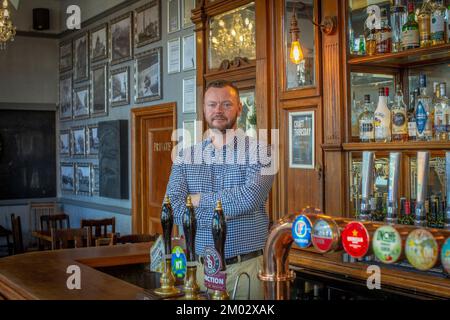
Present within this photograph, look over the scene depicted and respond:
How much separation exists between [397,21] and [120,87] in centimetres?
426

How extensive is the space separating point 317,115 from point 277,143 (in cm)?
45

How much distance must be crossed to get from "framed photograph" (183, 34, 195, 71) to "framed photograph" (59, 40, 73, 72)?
3.32 metres

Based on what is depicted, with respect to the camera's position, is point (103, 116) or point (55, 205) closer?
point (103, 116)

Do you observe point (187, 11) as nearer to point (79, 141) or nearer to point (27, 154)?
point (79, 141)

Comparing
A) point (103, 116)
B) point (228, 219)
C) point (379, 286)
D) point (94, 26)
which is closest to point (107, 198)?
point (103, 116)

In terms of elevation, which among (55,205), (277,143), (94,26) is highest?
(94,26)

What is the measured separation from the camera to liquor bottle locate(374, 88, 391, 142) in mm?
3205

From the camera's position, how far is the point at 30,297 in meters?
2.12

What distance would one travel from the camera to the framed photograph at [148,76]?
239 inches
